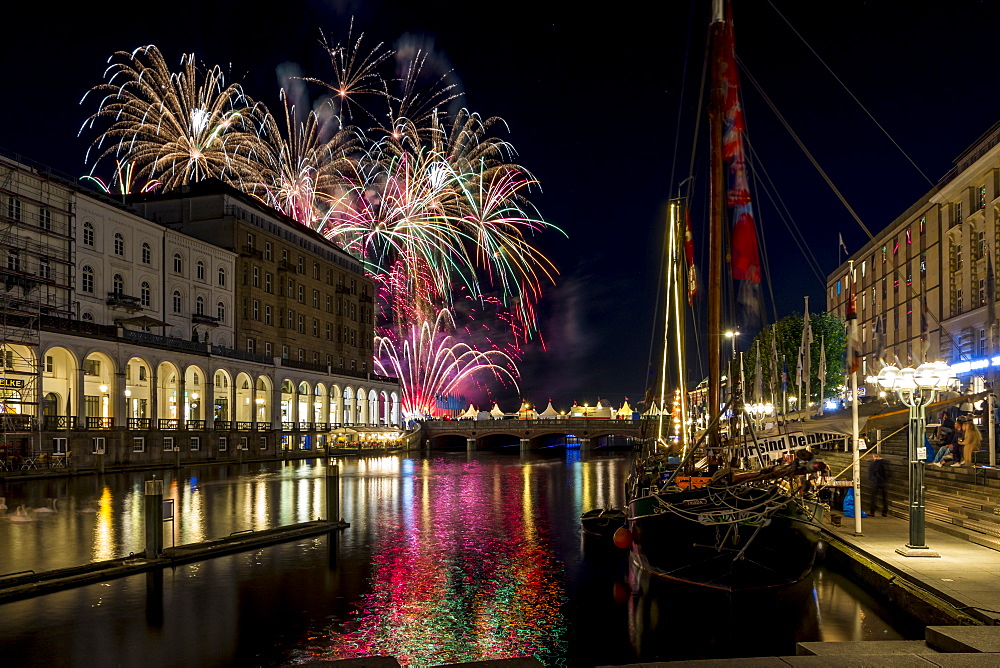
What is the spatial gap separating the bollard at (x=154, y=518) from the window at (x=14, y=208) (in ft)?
143

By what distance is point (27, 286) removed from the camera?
56125mm

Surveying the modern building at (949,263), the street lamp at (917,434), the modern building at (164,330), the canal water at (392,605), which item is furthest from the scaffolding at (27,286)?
the modern building at (949,263)

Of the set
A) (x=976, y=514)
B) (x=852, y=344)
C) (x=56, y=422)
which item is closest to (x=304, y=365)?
(x=56, y=422)

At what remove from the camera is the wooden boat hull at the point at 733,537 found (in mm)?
18594

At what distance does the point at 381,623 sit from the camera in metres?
16.7

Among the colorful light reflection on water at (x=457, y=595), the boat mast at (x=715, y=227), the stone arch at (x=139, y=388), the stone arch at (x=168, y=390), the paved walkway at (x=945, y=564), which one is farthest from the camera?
the stone arch at (x=168, y=390)

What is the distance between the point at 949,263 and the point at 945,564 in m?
56.7

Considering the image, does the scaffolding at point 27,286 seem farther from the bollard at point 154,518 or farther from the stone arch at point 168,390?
the bollard at point 154,518

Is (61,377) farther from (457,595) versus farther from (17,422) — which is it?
(457,595)

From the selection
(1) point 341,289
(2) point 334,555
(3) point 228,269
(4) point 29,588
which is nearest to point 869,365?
(1) point 341,289

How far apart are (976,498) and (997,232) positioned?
3996cm

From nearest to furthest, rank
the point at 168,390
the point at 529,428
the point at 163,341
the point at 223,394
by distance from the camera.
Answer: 1. the point at 163,341
2. the point at 168,390
3. the point at 223,394
4. the point at 529,428

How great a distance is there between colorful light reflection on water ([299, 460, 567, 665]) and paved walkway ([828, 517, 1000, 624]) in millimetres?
6895

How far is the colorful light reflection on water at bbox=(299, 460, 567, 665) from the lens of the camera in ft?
49.5
